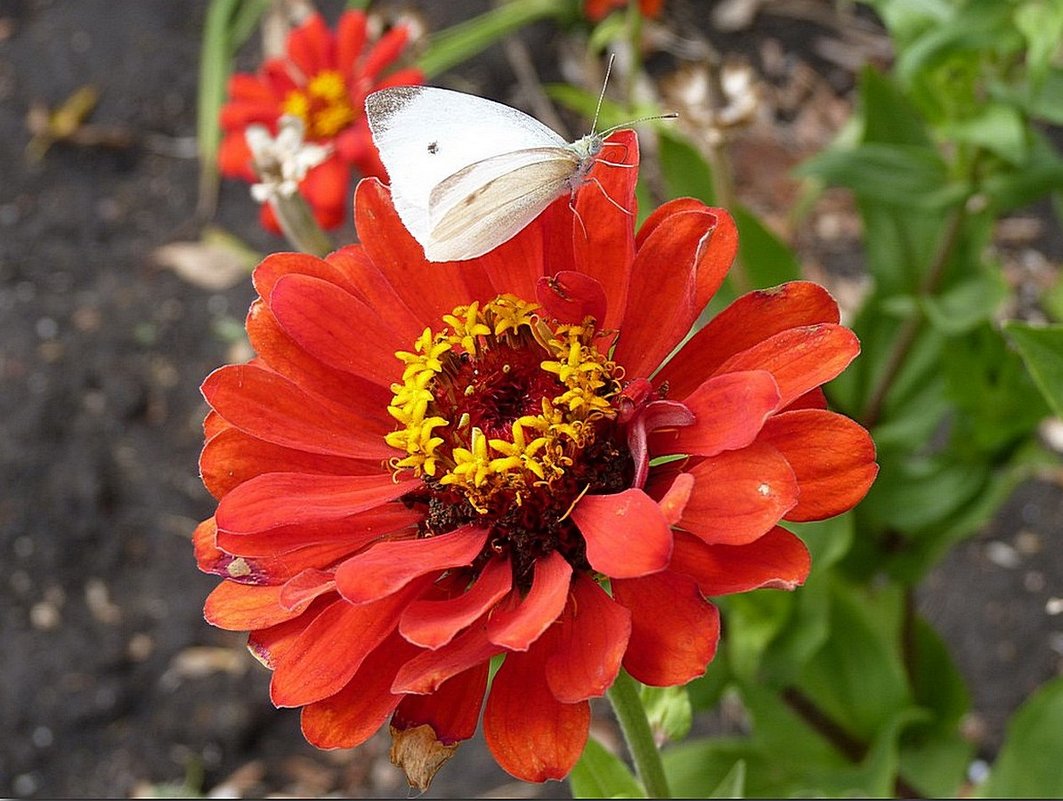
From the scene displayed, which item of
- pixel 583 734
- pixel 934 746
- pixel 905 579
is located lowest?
pixel 934 746

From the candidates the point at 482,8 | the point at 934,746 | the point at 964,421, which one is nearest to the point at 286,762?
the point at 934,746

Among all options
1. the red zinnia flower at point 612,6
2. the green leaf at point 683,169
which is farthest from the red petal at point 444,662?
the red zinnia flower at point 612,6

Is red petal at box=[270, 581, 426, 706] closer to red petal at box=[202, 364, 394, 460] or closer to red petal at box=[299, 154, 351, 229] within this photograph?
red petal at box=[202, 364, 394, 460]

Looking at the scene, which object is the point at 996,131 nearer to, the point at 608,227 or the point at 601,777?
the point at 608,227

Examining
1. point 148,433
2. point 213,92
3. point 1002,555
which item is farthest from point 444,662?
point 213,92

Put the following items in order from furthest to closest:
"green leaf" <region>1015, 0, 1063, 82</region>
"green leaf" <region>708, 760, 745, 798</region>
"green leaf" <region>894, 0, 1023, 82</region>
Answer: "green leaf" <region>894, 0, 1023, 82</region> → "green leaf" <region>1015, 0, 1063, 82</region> → "green leaf" <region>708, 760, 745, 798</region>

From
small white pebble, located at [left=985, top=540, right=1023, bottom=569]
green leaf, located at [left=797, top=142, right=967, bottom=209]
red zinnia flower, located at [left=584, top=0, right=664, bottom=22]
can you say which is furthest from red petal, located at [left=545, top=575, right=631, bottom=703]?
red zinnia flower, located at [left=584, top=0, right=664, bottom=22]

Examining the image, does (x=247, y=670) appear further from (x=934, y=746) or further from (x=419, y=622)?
(x=419, y=622)
